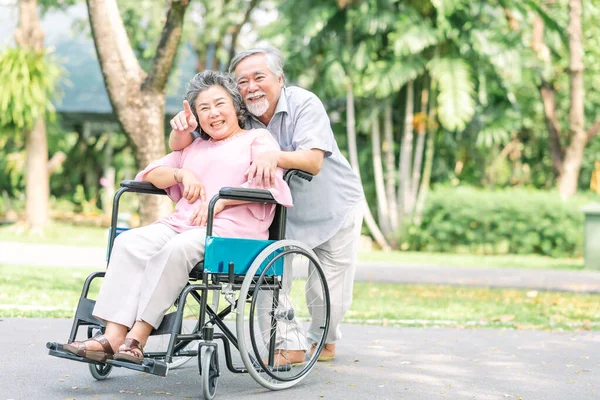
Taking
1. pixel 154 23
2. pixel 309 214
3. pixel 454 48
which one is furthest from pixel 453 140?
pixel 309 214

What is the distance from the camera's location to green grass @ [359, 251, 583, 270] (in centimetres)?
1543

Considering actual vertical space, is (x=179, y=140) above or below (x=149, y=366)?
above

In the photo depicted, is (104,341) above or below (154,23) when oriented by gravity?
below

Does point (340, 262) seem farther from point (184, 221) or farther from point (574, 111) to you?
point (574, 111)

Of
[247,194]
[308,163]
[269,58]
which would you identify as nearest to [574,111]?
[269,58]

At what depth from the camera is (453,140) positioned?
19688mm

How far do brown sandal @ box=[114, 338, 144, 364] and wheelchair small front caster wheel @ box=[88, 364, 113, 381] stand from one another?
0.47 meters

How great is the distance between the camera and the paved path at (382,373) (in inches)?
176

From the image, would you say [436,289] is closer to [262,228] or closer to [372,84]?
[262,228]

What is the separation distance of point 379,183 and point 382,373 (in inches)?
581

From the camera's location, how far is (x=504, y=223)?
18641mm

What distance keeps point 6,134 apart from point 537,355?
49.6 ft

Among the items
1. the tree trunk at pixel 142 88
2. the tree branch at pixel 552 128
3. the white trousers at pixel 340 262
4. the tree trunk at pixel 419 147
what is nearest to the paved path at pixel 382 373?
the white trousers at pixel 340 262

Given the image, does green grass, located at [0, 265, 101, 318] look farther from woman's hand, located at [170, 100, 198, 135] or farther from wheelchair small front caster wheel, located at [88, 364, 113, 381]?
woman's hand, located at [170, 100, 198, 135]
